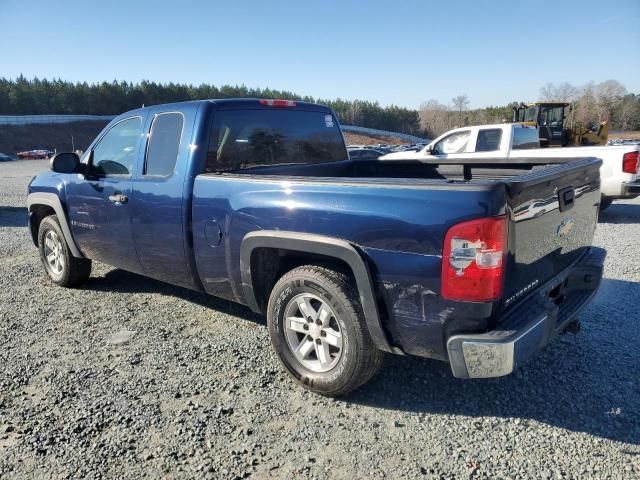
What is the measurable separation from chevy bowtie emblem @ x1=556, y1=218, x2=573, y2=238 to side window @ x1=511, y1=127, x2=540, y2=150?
290 inches

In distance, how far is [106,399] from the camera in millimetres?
3078

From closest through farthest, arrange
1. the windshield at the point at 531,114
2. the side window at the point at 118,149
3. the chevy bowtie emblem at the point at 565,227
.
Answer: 1. the chevy bowtie emblem at the point at 565,227
2. the side window at the point at 118,149
3. the windshield at the point at 531,114

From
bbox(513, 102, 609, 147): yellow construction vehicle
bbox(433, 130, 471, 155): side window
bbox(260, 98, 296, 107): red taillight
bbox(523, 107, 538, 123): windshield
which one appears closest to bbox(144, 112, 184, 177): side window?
bbox(260, 98, 296, 107): red taillight

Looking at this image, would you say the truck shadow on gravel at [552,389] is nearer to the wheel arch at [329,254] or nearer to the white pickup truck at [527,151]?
the wheel arch at [329,254]

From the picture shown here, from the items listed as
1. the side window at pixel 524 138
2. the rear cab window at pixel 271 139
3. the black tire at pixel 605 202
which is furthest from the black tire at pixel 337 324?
the side window at pixel 524 138

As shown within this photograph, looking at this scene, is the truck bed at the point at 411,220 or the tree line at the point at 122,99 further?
the tree line at the point at 122,99

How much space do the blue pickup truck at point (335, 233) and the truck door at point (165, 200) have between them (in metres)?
0.01

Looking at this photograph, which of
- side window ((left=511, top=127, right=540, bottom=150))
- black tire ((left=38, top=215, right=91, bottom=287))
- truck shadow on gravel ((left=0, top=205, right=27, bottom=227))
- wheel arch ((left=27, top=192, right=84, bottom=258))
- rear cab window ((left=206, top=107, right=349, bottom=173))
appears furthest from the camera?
side window ((left=511, top=127, right=540, bottom=150))

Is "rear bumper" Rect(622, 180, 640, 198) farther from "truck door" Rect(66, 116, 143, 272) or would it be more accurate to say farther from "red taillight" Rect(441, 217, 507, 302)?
"truck door" Rect(66, 116, 143, 272)

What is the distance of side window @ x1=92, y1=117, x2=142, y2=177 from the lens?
4277 mm

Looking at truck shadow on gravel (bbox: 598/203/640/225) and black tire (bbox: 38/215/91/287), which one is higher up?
black tire (bbox: 38/215/91/287)

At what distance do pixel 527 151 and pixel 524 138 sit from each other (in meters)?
1.23

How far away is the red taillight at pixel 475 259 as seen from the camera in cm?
231

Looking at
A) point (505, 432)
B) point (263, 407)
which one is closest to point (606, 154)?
point (505, 432)
